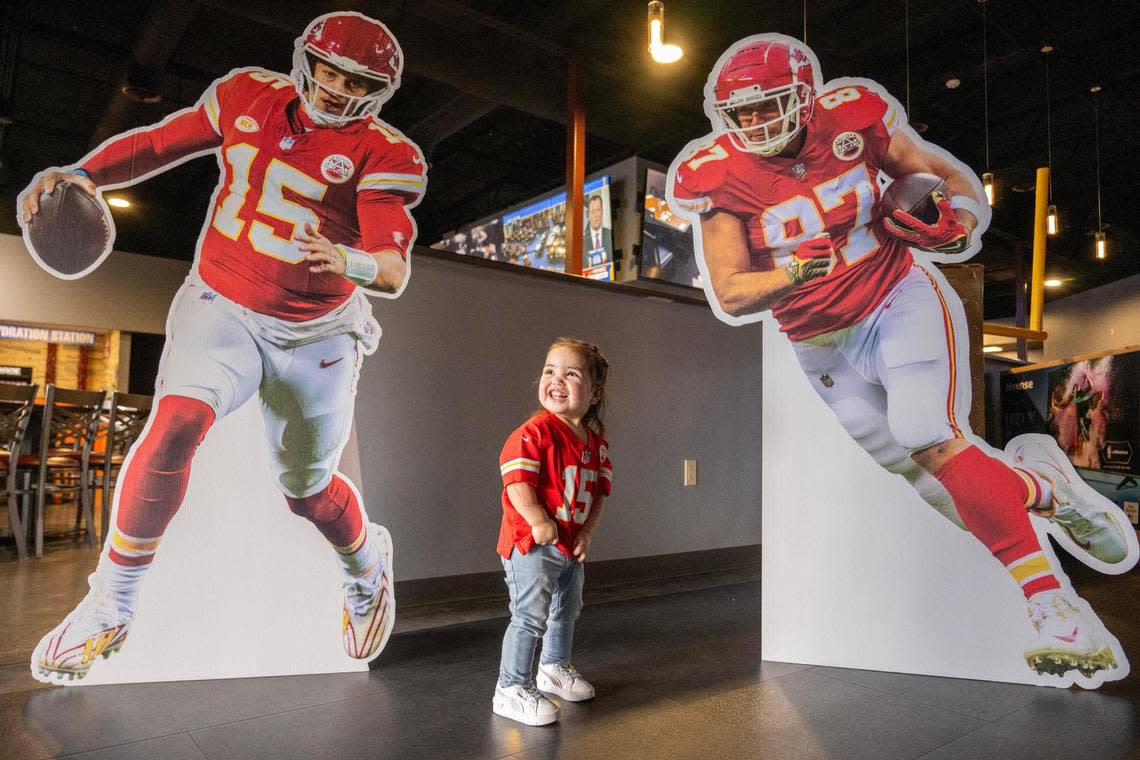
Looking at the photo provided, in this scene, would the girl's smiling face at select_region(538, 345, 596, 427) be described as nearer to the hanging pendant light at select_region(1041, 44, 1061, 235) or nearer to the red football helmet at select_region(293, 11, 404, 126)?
the red football helmet at select_region(293, 11, 404, 126)

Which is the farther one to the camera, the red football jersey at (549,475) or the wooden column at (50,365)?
the wooden column at (50,365)

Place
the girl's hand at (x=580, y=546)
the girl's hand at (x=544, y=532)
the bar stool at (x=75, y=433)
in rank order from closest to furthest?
the girl's hand at (x=544, y=532) → the girl's hand at (x=580, y=546) → the bar stool at (x=75, y=433)

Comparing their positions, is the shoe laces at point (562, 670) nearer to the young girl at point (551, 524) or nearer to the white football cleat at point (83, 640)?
the young girl at point (551, 524)

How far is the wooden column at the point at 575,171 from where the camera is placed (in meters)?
4.12

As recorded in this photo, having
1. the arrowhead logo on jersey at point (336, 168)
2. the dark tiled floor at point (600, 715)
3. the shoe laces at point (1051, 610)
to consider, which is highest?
the arrowhead logo on jersey at point (336, 168)

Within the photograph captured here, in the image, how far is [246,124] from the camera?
247cm

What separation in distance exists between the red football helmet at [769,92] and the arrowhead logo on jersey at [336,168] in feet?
4.59

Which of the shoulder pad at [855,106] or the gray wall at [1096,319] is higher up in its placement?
the gray wall at [1096,319]

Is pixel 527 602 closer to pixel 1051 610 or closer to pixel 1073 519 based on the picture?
pixel 1051 610

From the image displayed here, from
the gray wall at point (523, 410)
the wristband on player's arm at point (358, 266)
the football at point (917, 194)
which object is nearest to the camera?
the football at point (917, 194)

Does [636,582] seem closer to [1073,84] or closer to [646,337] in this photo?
[646,337]

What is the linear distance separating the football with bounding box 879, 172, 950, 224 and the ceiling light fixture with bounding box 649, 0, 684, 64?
129 cm

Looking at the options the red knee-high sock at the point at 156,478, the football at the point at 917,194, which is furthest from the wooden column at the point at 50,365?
the football at the point at 917,194

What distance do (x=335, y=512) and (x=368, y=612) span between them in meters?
0.35
